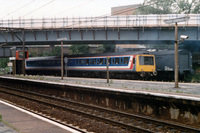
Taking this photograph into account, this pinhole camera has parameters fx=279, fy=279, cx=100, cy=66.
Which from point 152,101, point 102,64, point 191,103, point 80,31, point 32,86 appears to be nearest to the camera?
point 191,103

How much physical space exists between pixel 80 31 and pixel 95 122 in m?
29.2

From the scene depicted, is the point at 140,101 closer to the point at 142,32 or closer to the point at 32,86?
the point at 32,86

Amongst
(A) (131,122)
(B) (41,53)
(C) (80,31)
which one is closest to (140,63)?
(C) (80,31)

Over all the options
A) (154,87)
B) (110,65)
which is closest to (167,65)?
(110,65)

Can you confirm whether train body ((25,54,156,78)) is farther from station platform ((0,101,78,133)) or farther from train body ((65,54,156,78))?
station platform ((0,101,78,133))

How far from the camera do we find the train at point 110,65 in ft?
97.7

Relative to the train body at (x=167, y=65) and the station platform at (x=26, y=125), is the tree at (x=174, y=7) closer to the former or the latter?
the train body at (x=167, y=65)

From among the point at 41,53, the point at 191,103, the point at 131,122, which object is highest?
the point at 41,53

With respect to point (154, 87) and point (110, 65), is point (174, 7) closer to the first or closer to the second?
point (110, 65)

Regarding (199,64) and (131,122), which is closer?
(131,122)

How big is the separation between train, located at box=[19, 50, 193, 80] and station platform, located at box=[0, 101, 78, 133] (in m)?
19.1

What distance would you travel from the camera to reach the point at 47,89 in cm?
2469

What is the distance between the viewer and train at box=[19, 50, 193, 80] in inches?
1179

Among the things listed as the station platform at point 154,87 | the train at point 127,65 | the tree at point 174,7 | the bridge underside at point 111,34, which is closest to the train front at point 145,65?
the train at point 127,65
